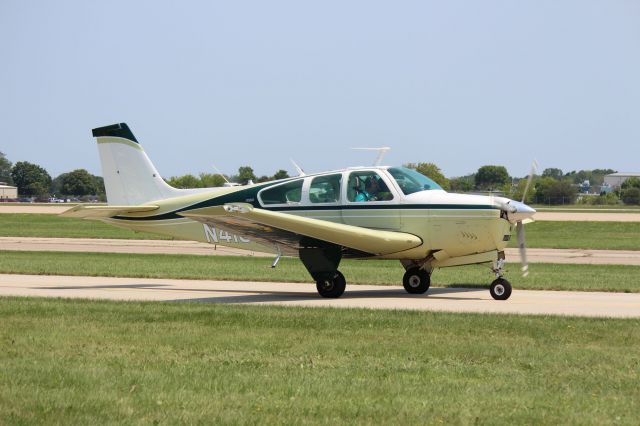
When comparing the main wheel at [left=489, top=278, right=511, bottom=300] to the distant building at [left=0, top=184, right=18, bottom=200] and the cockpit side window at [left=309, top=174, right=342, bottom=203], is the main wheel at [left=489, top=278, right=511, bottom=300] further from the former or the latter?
the distant building at [left=0, top=184, right=18, bottom=200]

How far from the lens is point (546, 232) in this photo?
5300 centimetres

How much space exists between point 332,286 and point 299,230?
4.35 ft

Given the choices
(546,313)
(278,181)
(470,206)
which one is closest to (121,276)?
(278,181)

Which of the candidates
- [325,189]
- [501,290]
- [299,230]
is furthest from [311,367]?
[325,189]

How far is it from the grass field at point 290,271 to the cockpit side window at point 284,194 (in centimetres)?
353

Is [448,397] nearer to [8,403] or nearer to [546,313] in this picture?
[8,403]

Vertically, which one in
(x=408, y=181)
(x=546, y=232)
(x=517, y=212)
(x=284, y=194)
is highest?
(x=408, y=181)

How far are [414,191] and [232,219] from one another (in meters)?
3.50

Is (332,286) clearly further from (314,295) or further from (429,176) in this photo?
(429,176)

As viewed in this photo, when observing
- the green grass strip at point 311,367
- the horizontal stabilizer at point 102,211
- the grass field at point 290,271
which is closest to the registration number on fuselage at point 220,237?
the horizontal stabilizer at point 102,211

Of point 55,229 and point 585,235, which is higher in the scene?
point 55,229

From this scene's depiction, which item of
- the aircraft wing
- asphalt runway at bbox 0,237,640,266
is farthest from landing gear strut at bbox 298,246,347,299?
asphalt runway at bbox 0,237,640,266

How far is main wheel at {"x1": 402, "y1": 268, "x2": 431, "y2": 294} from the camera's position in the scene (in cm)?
1919

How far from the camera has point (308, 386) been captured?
9.08 metres
